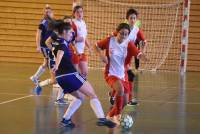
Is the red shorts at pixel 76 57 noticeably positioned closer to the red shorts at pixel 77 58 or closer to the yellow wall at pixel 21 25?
the red shorts at pixel 77 58

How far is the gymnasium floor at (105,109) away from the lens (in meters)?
8.52

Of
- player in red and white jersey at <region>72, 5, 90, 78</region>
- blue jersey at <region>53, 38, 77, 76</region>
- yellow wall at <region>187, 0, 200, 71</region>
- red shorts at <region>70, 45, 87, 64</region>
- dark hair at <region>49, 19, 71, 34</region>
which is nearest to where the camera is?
blue jersey at <region>53, 38, 77, 76</region>

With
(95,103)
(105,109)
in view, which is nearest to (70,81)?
(95,103)

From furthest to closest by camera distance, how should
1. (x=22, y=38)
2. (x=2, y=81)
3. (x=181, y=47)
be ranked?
(x=22, y=38) < (x=181, y=47) < (x=2, y=81)

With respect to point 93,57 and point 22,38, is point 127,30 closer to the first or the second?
point 93,57

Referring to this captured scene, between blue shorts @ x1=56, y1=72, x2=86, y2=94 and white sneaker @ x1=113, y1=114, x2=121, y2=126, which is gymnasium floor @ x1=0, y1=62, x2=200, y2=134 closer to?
white sneaker @ x1=113, y1=114, x2=121, y2=126

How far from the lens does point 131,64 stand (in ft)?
48.8

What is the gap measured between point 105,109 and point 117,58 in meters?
1.98

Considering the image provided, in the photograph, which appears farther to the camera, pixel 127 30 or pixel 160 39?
pixel 160 39

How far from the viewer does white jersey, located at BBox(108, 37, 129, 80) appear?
888cm

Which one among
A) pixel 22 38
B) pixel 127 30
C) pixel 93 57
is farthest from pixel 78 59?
pixel 22 38

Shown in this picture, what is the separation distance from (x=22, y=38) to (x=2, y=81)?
6.68 m

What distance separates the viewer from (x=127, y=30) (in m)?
8.61

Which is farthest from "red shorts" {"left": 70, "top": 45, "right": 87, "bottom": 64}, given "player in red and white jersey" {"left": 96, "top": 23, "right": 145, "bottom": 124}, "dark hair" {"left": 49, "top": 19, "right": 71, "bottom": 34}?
"dark hair" {"left": 49, "top": 19, "right": 71, "bottom": 34}
